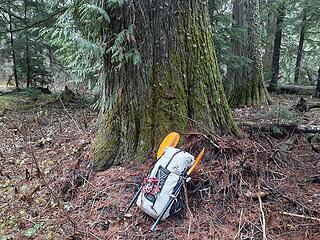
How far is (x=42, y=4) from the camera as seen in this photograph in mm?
9609

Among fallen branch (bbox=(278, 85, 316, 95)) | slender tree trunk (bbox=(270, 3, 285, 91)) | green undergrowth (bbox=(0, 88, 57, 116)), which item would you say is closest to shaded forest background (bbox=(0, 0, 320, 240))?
green undergrowth (bbox=(0, 88, 57, 116))

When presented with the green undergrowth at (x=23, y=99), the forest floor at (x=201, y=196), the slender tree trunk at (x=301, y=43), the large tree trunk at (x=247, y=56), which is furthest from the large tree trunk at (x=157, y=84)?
the slender tree trunk at (x=301, y=43)

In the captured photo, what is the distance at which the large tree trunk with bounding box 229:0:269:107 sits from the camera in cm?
762

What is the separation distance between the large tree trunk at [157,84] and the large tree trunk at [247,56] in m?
4.36

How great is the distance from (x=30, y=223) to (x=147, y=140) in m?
1.37

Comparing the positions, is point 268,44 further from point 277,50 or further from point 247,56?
point 247,56

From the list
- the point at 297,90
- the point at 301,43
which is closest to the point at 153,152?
the point at 297,90

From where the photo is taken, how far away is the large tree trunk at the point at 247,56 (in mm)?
7625

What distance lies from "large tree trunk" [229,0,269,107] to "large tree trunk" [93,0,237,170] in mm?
4357

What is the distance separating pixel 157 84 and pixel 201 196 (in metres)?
1.26

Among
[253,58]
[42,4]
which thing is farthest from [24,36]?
[253,58]

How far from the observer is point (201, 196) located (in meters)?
2.78

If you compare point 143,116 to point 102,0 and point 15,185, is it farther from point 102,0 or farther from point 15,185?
point 15,185

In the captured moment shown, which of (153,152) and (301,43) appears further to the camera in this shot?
(301,43)
